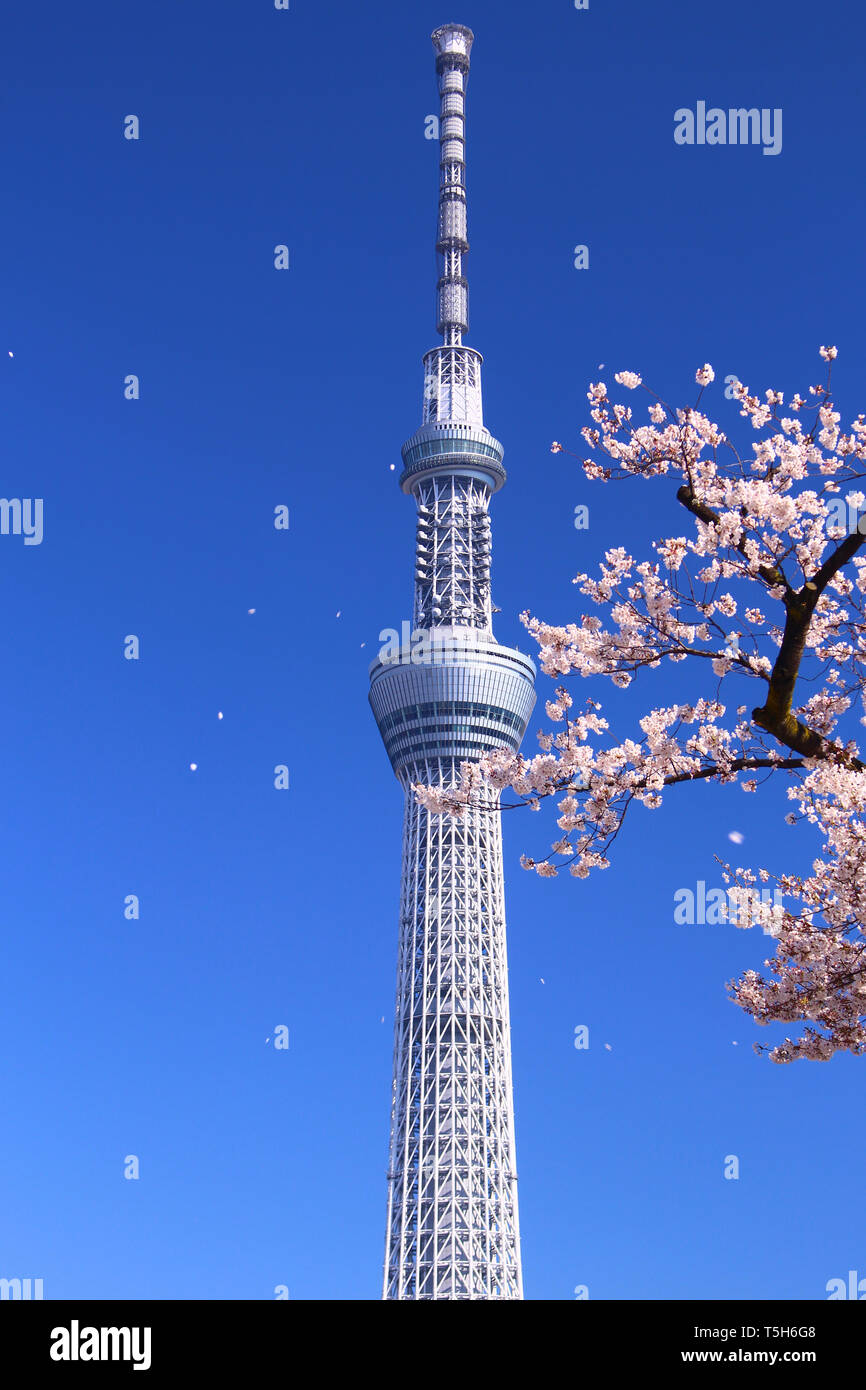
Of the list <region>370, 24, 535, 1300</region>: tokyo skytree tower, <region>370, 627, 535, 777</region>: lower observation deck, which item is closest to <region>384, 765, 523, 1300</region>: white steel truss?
<region>370, 24, 535, 1300</region>: tokyo skytree tower

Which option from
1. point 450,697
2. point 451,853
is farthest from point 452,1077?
point 450,697

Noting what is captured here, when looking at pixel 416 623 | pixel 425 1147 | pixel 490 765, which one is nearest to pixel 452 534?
pixel 416 623

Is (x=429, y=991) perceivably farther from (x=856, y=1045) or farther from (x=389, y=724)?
(x=856, y=1045)

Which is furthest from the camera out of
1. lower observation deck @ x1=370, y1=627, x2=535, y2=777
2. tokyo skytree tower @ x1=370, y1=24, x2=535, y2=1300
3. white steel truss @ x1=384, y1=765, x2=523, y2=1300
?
lower observation deck @ x1=370, y1=627, x2=535, y2=777

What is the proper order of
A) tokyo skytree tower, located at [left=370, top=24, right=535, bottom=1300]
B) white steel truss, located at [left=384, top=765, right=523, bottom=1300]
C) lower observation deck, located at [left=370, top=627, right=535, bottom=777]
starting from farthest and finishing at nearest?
lower observation deck, located at [left=370, top=627, right=535, bottom=777], tokyo skytree tower, located at [left=370, top=24, right=535, bottom=1300], white steel truss, located at [left=384, top=765, right=523, bottom=1300]

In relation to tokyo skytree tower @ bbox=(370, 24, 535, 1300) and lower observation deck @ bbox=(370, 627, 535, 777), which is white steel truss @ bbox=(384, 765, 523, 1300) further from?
lower observation deck @ bbox=(370, 627, 535, 777)

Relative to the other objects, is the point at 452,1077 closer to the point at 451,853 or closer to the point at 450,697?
A: the point at 451,853
